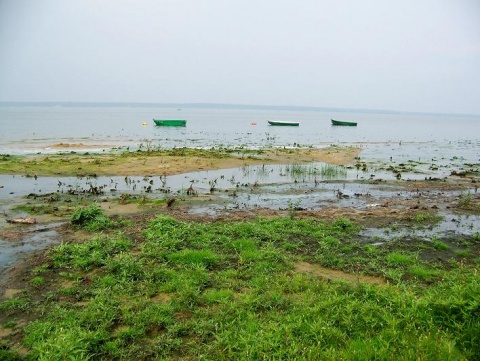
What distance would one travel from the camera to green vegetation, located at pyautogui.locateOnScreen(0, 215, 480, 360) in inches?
210

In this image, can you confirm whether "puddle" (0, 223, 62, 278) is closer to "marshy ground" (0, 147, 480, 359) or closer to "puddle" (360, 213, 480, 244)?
"marshy ground" (0, 147, 480, 359)

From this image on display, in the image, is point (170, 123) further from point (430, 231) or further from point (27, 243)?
point (430, 231)

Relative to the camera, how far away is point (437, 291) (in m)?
6.91

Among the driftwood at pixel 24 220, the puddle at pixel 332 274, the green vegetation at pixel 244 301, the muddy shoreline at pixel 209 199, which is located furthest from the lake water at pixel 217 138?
the puddle at pixel 332 274

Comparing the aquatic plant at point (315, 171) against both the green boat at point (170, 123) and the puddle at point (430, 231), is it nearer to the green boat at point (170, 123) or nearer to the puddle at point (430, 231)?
the puddle at point (430, 231)

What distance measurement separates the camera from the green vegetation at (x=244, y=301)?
17.5ft

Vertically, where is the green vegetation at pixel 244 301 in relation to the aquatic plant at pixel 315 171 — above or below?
above

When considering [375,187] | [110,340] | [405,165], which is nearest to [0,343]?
[110,340]

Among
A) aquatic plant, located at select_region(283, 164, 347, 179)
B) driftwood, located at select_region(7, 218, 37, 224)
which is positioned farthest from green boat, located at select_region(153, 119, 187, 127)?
driftwood, located at select_region(7, 218, 37, 224)

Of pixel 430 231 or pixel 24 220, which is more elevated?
pixel 430 231

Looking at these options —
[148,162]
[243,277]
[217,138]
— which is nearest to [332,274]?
[243,277]

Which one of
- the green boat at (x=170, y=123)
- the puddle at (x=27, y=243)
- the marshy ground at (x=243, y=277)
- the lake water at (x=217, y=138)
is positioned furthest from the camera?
the green boat at (x=170, y=123)

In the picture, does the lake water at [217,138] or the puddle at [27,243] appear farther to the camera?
the lake water at [217,138]

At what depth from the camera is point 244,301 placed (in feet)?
22.6
